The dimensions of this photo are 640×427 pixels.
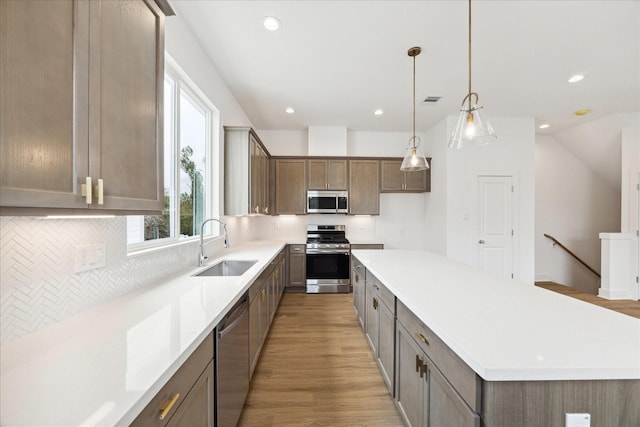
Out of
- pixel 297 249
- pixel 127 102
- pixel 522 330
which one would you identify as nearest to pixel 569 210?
pixel 297 249

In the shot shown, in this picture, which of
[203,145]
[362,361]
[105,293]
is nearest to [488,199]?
[362,361]

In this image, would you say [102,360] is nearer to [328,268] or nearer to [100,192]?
[100,192]

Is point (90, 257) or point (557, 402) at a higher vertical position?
point (90, 257)

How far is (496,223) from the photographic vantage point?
438 centimetres

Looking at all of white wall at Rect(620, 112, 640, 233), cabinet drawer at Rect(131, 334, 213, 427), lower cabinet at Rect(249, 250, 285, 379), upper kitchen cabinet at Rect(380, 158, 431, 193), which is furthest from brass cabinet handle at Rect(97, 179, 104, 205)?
white wall at Rect(620, 112, 640, 233)

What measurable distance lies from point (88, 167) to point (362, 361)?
242 centimetres

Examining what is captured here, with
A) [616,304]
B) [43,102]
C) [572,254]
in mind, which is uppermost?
[43,102]

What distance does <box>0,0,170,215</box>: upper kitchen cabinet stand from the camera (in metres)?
0.63

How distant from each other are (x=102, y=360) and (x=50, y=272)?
1.71 feet

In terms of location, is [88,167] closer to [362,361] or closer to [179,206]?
[179,206]

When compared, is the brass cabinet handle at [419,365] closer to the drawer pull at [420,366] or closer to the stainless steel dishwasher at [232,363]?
the drawer pull at [420,366]

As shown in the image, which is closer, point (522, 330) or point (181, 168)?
point (522, 330)

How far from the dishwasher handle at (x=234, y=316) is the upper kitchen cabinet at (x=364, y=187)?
10.8 ft

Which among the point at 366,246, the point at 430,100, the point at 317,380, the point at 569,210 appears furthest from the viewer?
the point at 569,210
